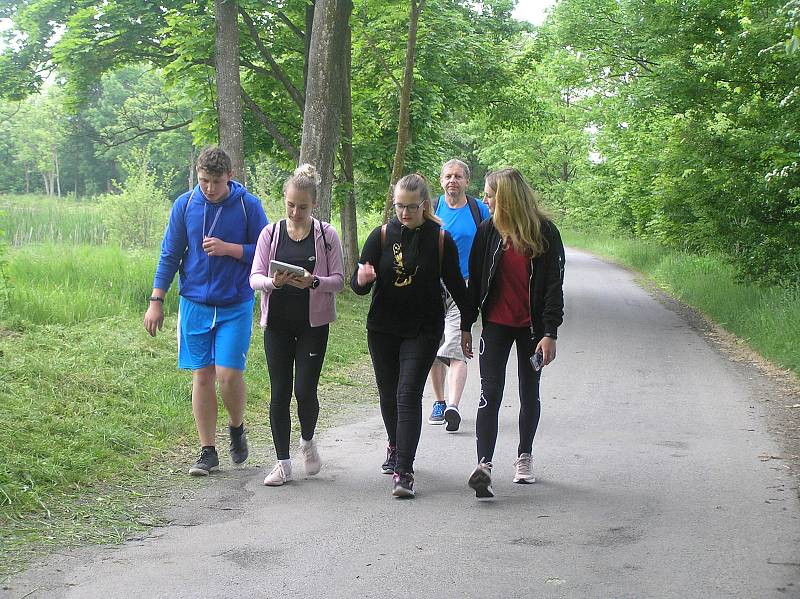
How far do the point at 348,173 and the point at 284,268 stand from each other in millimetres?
14588

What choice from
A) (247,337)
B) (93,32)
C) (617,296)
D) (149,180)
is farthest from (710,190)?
(149,180)

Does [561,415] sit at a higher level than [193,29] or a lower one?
lower

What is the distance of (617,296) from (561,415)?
570 inches

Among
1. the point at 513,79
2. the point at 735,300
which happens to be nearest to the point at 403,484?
the point at 735,300

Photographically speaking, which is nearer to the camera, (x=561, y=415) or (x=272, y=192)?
(x=561, y=415)

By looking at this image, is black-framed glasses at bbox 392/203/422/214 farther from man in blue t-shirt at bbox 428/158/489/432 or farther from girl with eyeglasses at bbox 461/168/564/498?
man in blue t-shirt at bbox 428/158/489/432

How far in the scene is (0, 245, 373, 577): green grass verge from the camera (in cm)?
572

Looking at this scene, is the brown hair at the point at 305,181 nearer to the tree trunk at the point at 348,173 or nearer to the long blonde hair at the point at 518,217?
the long blonde hair at the point at 518,217

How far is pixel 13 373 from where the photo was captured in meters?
8.35

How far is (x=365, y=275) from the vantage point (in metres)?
6.24

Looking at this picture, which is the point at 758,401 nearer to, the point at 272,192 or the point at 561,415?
the point at 561,415

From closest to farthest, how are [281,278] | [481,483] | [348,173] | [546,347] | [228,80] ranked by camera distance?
[481,483]
[281,278]
[546,347]
[228,80]
[348,173]

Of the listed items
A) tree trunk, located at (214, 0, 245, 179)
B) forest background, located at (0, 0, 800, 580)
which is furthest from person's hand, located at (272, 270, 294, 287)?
tree trunk, located at (214, 0, 245, 179)

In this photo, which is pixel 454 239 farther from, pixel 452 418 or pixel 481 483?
pixel 481 483
